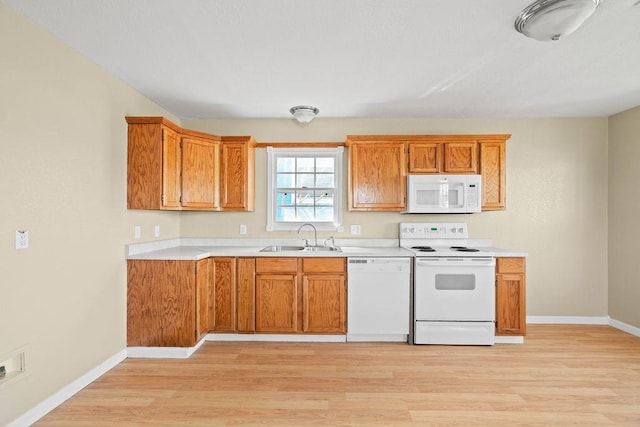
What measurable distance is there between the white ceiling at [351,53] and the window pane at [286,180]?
0.84 m

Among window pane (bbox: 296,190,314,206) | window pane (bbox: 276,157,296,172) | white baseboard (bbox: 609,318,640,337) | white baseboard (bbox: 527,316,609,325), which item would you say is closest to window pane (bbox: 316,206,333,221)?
window pane (bbox: 296,190,314,206)

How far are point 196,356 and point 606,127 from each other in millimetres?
5047

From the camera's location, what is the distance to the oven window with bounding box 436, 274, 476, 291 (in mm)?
3465

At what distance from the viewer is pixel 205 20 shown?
212cm

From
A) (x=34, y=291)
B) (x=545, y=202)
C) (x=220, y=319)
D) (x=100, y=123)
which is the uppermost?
(x=100, y=123)

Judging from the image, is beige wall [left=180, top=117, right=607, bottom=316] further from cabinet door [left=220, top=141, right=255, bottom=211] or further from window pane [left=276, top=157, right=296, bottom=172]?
cabinet door [left=220, top=141, right=255, bottom=211]

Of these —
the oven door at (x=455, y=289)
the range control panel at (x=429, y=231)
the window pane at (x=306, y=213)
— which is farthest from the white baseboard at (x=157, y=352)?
the range control panel at (x=429, y=231)

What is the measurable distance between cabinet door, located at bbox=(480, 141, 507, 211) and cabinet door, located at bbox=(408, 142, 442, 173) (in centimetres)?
50

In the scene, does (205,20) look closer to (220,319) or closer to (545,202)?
(220,319)

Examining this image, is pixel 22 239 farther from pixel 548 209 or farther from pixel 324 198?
pixel 548 209

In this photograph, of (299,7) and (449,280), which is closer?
(299,7)

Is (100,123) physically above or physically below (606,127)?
below

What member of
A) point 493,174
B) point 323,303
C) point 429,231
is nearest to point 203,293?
point 323,303

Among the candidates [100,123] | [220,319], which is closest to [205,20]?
[100,123]
